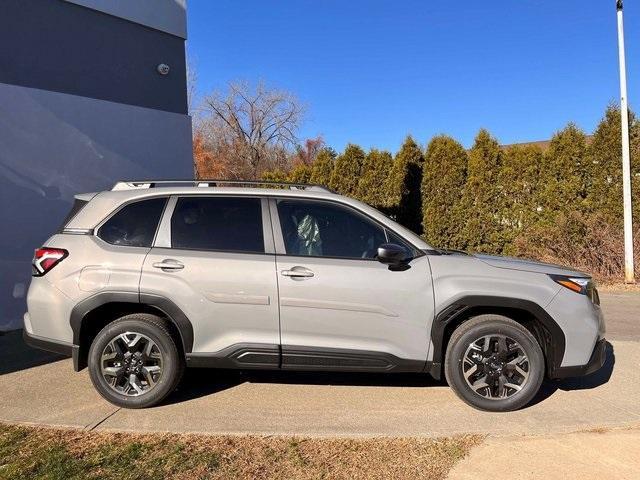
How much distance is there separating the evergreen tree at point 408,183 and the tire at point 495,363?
8.60 meters

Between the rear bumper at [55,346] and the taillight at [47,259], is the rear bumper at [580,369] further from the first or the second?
the taillight at [47,259]

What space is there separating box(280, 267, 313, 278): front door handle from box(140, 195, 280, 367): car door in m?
0.10

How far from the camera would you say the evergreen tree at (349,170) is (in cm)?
1369

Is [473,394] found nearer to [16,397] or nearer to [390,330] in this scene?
[390,330]

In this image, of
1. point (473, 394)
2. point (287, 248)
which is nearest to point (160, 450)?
point (287, 248)

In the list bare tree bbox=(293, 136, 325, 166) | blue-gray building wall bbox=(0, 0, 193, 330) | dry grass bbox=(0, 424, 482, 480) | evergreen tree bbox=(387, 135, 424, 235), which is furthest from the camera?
bare tree bbox=(293, 136, 325, 166)

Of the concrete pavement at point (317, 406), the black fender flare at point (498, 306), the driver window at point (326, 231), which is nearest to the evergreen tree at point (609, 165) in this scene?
the concrete pavement at point (317, 406)

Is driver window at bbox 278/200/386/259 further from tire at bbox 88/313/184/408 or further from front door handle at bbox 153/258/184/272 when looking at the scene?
tire at bbox 88/313/184/408

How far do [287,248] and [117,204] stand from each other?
1526mm

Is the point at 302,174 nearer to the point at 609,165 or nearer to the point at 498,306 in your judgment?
the point at 609,165

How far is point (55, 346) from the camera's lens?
13.8 ft

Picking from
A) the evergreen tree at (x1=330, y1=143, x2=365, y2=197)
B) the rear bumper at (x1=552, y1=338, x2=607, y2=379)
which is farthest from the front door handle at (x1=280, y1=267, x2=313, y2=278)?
the evergreen tree at (x1=330, y1=143, x2=365, y2=197)

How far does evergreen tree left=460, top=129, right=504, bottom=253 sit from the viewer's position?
1138 cm

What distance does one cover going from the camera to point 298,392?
4504 mm
